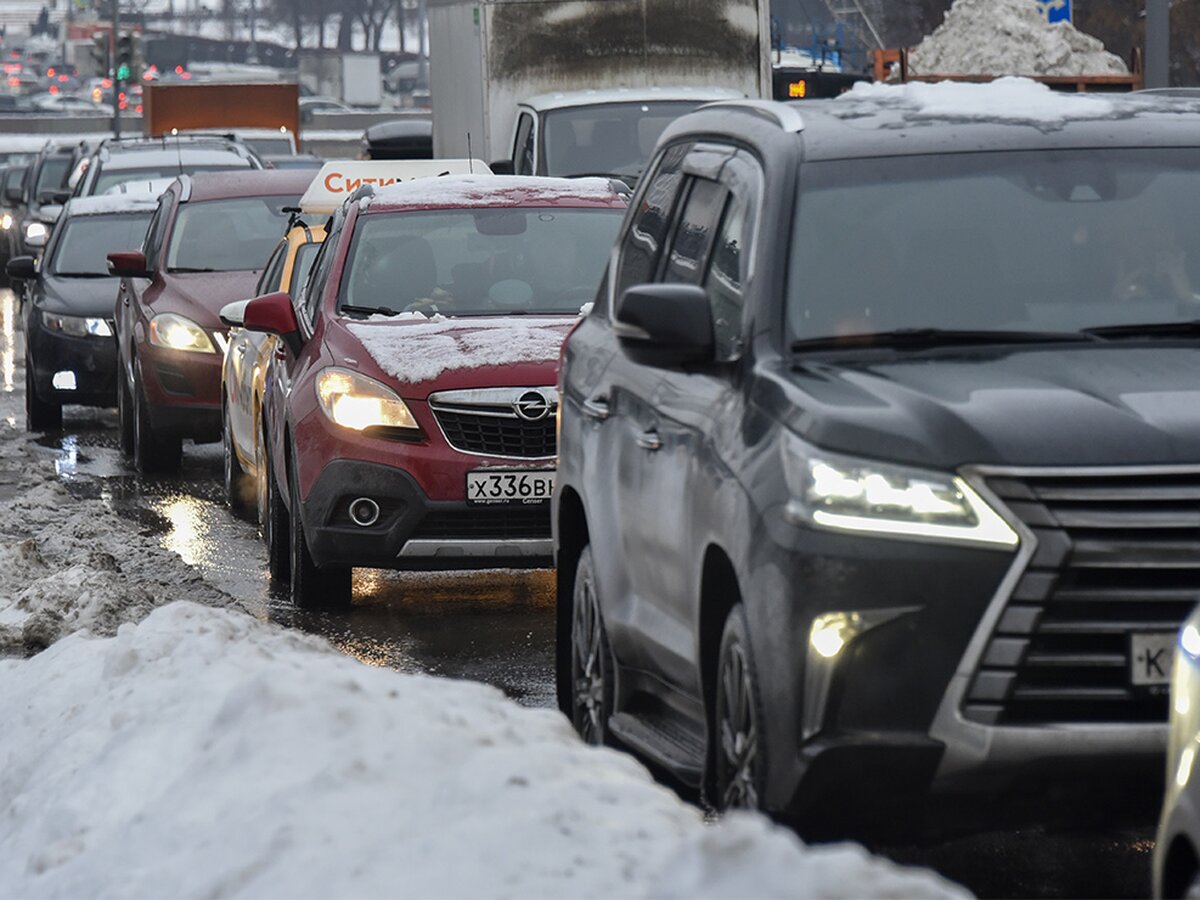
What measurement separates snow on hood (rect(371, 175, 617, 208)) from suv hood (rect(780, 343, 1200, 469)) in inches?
246

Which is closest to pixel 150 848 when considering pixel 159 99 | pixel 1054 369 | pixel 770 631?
pixel 770 631

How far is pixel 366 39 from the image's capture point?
15888 cm

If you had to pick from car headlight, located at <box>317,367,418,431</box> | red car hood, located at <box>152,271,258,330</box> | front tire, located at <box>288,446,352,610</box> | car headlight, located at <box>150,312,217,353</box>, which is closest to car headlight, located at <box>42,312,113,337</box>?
red car hood, located at <box>152,271,258,330</box>

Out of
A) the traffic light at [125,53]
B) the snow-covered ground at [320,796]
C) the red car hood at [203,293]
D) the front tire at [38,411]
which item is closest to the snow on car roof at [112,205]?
the front tire at [38,411]

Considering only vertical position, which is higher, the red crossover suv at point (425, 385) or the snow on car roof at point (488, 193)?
the snow on car roof at point (488, 193)

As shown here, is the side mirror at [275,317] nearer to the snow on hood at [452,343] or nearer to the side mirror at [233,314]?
the snow on hood at [452,343]

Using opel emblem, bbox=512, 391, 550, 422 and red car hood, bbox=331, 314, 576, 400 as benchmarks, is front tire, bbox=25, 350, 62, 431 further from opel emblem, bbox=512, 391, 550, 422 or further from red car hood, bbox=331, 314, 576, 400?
opel emblem, bbox=512, 391, 550, 422

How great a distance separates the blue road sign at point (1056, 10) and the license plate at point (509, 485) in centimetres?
3427

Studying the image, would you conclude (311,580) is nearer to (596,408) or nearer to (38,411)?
(596,408)

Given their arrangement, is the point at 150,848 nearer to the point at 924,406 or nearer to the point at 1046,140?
the point at 924,406

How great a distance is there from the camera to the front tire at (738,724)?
17.5 feet

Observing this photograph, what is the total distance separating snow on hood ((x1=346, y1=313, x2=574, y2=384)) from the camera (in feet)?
34.4

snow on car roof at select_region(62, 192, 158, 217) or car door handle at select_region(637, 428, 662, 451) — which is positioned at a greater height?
car door handle at select_region(637, 428, 662, 451)

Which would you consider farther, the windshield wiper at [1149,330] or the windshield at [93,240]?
the windshield at [93,240]
